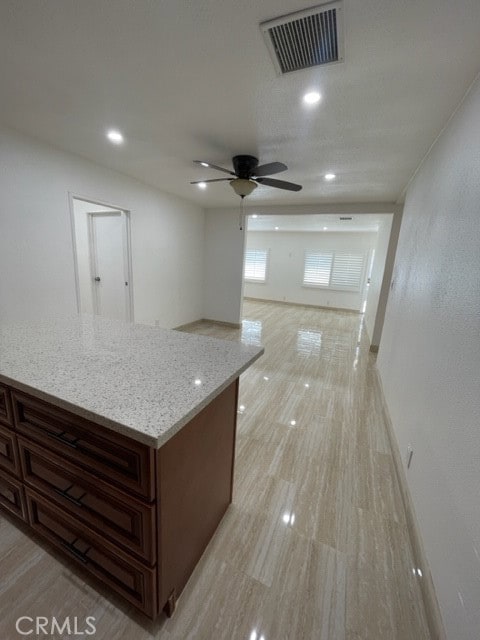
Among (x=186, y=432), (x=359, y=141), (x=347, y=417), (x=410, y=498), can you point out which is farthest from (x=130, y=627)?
(x=359, y=141)

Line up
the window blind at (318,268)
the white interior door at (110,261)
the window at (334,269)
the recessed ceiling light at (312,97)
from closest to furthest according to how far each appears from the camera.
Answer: the recessed ceiling light at (312,97) → the white interior door at (110,261) → the window at (334,269) → the window blind at (318,268)

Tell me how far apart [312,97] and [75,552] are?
2843mm

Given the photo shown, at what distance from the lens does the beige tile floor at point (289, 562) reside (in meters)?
1.11

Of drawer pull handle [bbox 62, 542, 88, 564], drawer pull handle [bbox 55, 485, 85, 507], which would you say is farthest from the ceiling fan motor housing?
drawer pull handle [bbox 62, 542, 88, 564]

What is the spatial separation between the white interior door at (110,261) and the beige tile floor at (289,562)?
114 inches

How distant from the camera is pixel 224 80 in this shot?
1614 millimetres

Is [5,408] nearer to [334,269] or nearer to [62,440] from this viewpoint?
[62,440]

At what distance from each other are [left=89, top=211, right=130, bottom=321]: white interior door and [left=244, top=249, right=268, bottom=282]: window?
5.18 meters

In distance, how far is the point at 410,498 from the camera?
1.64 metres

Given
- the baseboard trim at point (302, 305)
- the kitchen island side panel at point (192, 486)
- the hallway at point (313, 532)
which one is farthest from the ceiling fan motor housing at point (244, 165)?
the baseboard trim at point (302, 305)

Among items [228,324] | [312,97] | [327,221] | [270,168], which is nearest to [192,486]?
[312,97]

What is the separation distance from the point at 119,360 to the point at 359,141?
8.64 ft

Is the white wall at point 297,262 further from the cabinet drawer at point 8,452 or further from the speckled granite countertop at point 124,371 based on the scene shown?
the cabinet drawer at point 8,452

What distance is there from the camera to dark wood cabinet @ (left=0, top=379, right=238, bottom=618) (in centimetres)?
92
